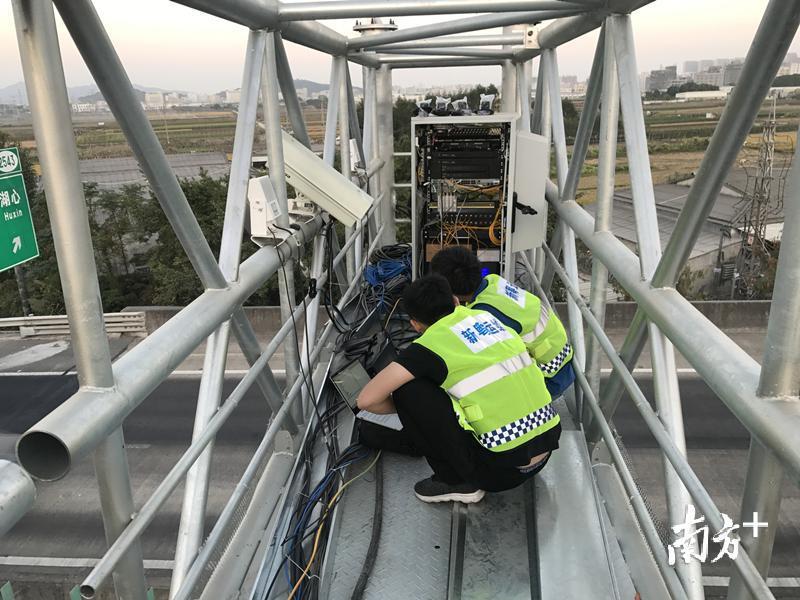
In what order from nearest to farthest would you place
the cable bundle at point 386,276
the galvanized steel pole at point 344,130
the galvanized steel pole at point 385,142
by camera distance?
the galvanized steel pole at point 344,130 → the cable bundle at point 386,276 → the galvanized steel pole at point 385,142

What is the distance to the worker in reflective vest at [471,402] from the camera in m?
2.65

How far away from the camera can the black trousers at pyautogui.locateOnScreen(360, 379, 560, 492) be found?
9.01ft

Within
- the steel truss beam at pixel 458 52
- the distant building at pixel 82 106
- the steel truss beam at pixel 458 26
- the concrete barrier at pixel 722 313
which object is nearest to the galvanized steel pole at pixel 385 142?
the steel truss beam at pixel 458 52

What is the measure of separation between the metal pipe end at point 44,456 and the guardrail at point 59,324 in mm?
16528

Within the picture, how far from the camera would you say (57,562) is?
8.97 m

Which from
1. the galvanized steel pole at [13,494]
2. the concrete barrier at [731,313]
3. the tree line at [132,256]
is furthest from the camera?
the tree line at [132,256]

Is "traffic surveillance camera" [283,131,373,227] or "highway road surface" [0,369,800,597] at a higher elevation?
"traffic surveillance camera" [283,131,373,227]

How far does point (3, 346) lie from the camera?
1786 centimetres

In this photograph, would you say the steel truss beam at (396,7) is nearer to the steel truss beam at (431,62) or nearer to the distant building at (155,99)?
the distant building at (155,99)

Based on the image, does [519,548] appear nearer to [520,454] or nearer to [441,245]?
[520,454]

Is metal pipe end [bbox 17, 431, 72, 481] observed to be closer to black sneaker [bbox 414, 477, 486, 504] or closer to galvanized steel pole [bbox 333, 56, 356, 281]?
black sneaker [bbox 414, 477, 486, 504]

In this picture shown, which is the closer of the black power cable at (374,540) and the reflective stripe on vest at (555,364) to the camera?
the black power cable at (374,540)

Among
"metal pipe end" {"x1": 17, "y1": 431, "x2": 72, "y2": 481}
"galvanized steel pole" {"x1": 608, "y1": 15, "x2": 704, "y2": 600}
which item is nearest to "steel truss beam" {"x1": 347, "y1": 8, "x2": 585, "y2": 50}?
"galvanized steel pole" {"x1": 608, "y1": 15, "x2": 704, "y2": 600}

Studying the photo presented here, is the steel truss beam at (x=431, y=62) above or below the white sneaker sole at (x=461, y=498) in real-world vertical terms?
above
